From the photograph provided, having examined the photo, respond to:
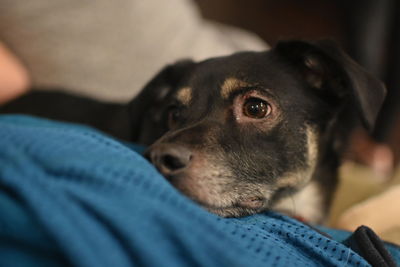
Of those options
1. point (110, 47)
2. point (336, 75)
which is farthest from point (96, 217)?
point (110, 47)

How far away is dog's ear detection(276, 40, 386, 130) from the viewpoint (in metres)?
1.31

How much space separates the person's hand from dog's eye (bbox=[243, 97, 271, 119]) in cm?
170

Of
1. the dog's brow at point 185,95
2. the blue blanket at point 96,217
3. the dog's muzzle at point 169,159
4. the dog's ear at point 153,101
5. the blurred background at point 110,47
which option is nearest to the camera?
the blue blanket at point 96,217

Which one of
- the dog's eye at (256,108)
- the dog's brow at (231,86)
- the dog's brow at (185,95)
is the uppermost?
the dog's brow at (231,86)

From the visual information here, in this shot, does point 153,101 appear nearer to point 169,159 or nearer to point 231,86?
point 231,86

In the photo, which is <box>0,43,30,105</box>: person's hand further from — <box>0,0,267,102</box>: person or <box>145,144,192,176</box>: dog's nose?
<box>145,144,192,176</box>: dog's nose

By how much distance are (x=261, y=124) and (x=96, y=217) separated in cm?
82

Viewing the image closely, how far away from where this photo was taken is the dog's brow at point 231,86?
1.41 metres

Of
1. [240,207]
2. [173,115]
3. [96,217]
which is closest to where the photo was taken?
[96,217]

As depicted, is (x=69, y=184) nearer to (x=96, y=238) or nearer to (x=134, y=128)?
(x=96, y=238)

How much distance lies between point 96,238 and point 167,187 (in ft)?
0.62

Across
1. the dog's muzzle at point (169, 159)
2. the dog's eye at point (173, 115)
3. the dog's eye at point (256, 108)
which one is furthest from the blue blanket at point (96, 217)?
the dog's eye at point (173, 115)

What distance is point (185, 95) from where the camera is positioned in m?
1.53

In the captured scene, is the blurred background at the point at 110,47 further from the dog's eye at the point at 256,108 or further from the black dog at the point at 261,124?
the dog's eye at the point at 256,108
